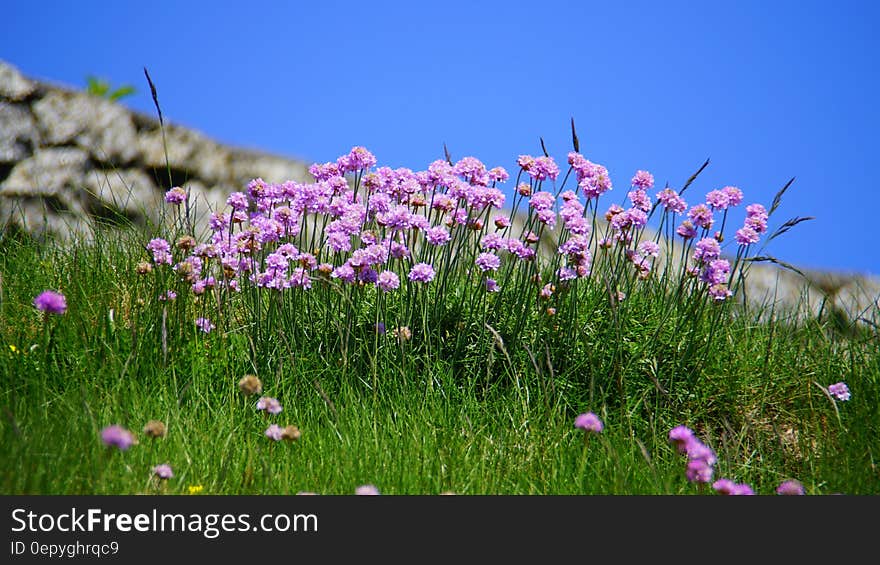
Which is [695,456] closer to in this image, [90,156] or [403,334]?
[403,334]

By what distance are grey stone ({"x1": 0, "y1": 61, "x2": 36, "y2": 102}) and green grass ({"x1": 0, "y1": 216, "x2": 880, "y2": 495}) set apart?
3.70 m

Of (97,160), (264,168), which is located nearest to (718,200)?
(264,168)

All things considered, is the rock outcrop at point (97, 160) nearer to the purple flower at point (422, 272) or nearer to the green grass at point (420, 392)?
the green grass at point (420, 392)

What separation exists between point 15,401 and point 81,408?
1.05 ft

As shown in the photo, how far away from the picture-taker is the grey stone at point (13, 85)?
26.0 feet

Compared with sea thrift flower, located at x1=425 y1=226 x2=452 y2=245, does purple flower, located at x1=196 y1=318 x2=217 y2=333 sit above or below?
below

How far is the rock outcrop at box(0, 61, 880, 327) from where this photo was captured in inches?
298

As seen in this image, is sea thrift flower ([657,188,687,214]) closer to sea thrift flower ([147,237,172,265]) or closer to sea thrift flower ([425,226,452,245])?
sea thrift flower ([425,226,452,245])

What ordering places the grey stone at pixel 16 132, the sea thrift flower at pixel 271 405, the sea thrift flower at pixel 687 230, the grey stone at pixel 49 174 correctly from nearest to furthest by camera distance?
the sea thrift flower at pixel 271 405
the sea thrift flower at pixel 687 230
the grey stone at pixel 49 174
the grey stone at pixel 16 132

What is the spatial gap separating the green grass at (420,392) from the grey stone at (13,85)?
3.70 metres

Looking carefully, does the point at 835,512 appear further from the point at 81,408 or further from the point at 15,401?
the point at 15,401

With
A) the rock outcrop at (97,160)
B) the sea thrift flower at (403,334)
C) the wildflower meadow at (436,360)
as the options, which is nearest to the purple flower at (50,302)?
the wildflower meadow at (436,360)

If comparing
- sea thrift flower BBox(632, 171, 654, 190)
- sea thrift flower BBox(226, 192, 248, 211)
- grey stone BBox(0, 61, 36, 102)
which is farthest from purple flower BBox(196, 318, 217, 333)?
grey stone BBox(0, 61, 36, 102)

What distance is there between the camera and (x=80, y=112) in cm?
794
